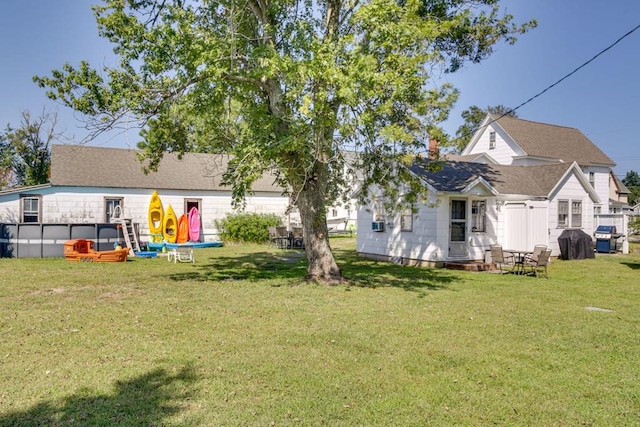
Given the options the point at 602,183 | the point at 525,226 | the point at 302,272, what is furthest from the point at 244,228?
the point at 602,183

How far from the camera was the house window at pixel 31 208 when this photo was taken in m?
23.3

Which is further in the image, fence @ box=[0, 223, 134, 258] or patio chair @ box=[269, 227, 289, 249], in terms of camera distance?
patio chair @ box=[269, 227, 289, 249]

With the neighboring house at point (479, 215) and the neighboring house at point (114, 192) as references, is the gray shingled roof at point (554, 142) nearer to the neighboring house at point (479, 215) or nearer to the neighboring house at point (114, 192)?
the neighboring house at point (479, 215)

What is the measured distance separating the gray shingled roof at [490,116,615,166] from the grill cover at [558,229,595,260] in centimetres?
1034

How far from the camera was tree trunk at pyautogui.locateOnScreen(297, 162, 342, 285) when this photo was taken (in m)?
12.4

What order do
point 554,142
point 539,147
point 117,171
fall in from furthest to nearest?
point 554,142 < point 539,147 < point 117,171

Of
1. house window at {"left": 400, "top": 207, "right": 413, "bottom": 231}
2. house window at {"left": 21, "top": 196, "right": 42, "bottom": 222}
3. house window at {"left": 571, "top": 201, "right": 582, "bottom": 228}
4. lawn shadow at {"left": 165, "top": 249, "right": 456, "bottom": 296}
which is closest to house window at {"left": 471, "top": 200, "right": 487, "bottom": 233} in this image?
house window at {"left": 400, "top": 207, "right": 413, "bottom": 231}

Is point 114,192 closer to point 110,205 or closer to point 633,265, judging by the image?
point 110,205

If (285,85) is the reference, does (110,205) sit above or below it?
below

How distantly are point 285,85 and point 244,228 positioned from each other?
16.9 m

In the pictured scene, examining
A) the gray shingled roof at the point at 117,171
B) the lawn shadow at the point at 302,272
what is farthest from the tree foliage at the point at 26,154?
the lawn shadow at the point at 302,272

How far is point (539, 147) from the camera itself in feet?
101

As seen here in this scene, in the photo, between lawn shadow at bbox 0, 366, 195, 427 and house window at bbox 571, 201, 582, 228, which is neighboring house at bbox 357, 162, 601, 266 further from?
lawn shadow at bbox 0, 366, 195, 427

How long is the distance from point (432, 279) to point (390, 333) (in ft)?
22.4
